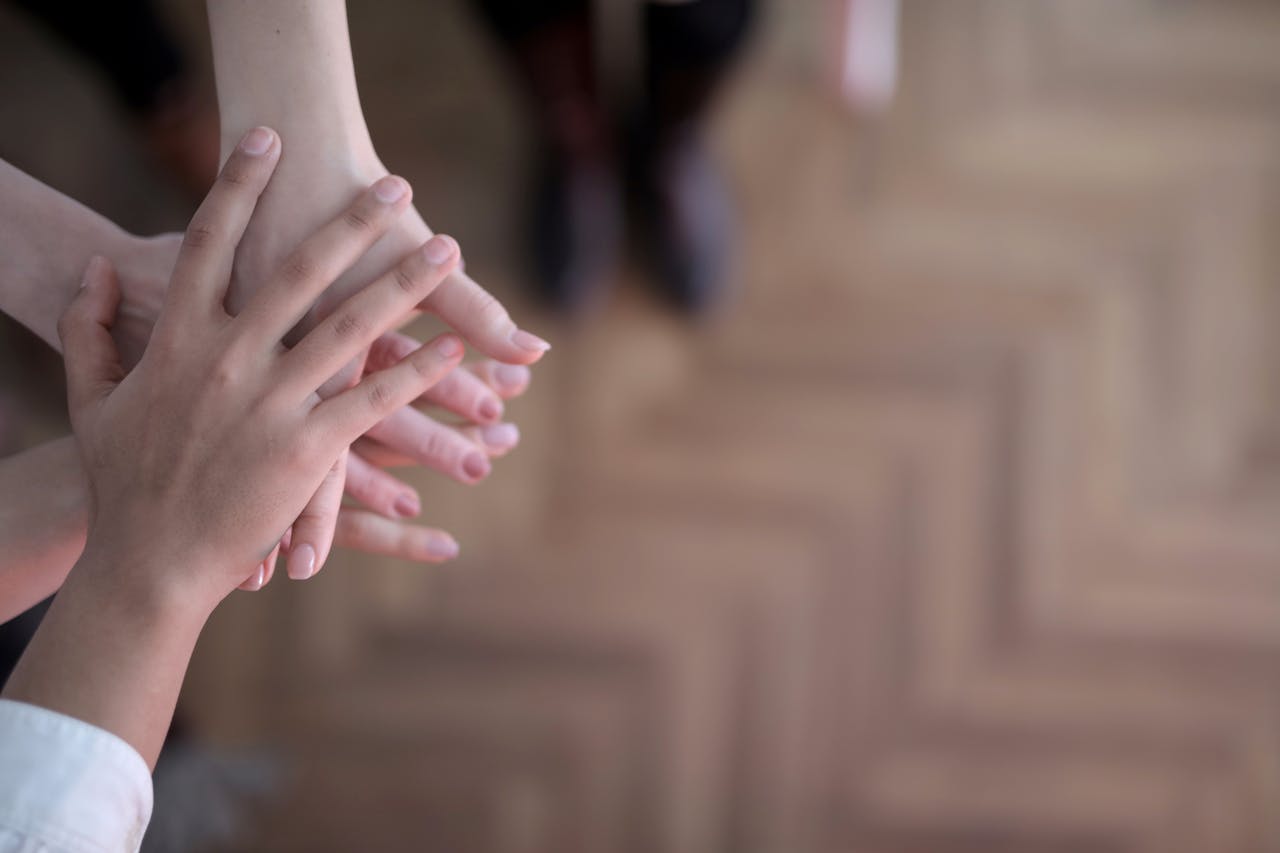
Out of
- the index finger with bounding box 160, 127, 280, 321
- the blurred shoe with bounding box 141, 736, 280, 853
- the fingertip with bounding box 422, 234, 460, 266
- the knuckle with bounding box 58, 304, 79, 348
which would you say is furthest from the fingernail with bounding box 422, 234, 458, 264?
the blurred shoe with bounding box 141, 736, 280, 853

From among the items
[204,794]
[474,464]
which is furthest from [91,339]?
[204,794]

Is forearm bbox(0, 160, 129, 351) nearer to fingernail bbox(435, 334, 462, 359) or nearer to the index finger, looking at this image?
the index finger

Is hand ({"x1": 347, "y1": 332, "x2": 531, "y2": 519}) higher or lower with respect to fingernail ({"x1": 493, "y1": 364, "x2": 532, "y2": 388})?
lower

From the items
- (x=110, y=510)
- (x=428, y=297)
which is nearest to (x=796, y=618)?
(x=428, y=297)

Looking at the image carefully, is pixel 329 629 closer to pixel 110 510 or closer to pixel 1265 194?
pixel 110 510

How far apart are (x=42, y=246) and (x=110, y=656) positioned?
0.28 m

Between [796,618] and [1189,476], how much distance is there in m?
0.51

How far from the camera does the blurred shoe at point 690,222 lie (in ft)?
4.05

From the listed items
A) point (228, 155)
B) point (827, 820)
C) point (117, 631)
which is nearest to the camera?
point (117, 631)

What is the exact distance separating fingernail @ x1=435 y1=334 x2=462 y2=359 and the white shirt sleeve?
243mm

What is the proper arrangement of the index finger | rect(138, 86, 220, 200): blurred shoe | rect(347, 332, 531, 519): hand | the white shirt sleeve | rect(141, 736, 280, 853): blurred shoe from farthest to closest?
1. rect(138, 86, 220, 200): blurred shoe
2. rect(141, 736, 280, 853): blurred shoe
3. rect(347, 332, 531, 519): hand
4. the index finger
5. the white shirt sleeve

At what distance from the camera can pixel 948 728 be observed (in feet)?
3.89

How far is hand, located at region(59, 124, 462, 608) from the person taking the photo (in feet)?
1.60

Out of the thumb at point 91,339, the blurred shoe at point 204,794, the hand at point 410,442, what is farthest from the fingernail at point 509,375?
the blurred shoe at point 204,794
